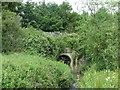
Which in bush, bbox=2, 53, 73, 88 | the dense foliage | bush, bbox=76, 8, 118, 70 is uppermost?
the dense foliage

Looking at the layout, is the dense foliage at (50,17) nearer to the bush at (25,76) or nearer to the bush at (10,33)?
the bush at (10,33)

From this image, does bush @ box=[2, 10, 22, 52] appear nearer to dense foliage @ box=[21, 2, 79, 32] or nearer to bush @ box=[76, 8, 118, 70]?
bush @ box=[76, 8, 118, 70]

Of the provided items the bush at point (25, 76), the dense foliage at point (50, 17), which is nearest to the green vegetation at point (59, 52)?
the bush at point (25, 76)

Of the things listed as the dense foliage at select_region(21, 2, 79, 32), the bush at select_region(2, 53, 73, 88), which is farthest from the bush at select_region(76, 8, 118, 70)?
the dense foliage at select_region(21, 2, 79, 32)

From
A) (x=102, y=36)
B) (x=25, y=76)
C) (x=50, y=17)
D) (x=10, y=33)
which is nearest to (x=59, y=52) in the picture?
(x=10, y=33)

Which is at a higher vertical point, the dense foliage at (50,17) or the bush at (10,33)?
the dense foliage at (50,17)

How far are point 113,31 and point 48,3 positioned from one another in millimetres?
13865

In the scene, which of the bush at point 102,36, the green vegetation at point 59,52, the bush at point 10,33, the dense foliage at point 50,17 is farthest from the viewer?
the dense foliage at point 50,17

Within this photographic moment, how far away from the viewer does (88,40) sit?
→ 586cm

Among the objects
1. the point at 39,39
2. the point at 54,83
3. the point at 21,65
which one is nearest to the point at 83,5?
the point at 39,39

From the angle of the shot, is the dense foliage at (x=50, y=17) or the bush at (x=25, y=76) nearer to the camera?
the bush at (x=25, y=76)

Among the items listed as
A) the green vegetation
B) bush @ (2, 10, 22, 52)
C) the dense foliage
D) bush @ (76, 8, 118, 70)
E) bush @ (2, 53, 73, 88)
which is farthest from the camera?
the dense foliage

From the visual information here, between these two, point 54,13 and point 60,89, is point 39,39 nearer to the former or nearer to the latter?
point 60,89

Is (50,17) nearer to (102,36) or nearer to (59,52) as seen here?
(59,52)
